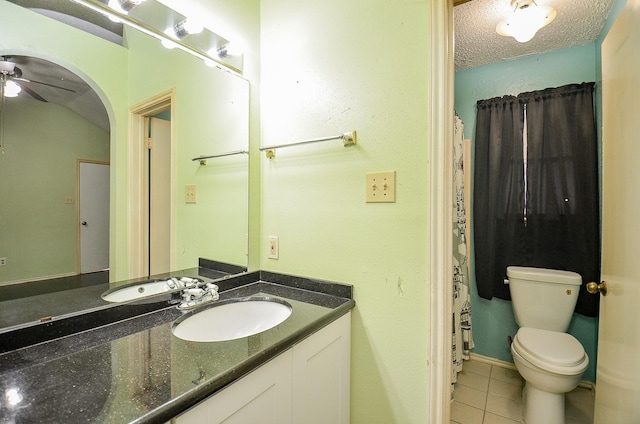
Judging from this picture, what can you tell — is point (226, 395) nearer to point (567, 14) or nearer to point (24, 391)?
point (24, 391)

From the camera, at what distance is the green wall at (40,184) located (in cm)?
75

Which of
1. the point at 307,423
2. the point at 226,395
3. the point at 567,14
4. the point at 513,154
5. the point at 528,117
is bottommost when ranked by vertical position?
the point at 307,423

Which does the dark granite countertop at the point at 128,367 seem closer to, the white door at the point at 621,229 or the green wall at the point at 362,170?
the green wall at the point at 362,170

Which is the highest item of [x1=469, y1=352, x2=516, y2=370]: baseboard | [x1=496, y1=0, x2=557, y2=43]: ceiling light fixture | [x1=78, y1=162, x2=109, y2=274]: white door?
[x1=496, y1=0, x2=557, y2=43]: ceiling light fixture

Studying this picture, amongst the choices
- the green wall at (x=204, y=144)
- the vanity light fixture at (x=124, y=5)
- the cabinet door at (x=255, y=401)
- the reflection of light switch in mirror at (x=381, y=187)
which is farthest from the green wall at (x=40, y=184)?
the reflection of light switch in mirror at (x=381, y=187)

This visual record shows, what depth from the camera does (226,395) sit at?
653 mm

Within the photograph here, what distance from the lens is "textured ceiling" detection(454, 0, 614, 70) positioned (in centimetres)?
161

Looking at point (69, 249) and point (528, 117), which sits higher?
point (528, 117)

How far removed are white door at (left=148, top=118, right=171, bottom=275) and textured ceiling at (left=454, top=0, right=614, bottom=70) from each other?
1637mm

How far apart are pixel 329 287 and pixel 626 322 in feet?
3.30

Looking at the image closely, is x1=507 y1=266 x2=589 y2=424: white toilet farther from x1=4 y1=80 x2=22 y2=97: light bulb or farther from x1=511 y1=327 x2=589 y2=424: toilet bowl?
x1=4 y1=80 x2=22 y2=97: light bulb

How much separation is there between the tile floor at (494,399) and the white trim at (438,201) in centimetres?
101

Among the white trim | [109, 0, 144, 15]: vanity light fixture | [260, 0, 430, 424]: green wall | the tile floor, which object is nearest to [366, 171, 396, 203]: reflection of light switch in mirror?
[260, 0, 430, 424]: green wall

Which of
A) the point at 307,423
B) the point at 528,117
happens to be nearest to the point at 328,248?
the point at 307,423
